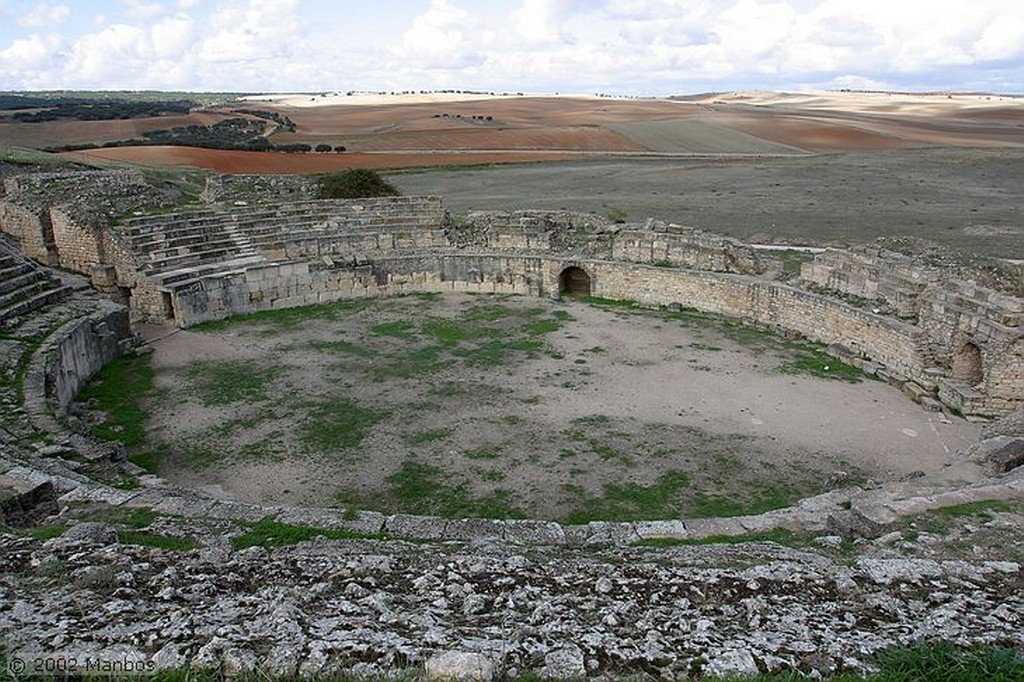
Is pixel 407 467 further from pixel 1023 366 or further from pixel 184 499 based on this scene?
pixel 1023 366

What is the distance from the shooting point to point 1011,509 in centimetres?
839

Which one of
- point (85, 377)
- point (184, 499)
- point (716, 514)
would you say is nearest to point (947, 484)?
point (716, 514)

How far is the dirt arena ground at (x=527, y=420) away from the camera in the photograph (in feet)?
36.0

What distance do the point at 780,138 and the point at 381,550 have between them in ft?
245

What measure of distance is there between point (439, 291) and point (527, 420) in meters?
10.2

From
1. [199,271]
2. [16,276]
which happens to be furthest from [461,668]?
[199,271]

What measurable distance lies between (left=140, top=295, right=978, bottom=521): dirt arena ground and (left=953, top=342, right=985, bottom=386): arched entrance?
1084 millimetres

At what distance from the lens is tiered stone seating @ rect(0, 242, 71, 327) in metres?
16.0

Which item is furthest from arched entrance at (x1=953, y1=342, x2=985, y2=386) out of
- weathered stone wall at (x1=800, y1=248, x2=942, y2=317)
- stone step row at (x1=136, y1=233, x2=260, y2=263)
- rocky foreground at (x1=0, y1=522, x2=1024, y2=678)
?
stone step row at (x1=136, y1=233, x2=260, y2=263)

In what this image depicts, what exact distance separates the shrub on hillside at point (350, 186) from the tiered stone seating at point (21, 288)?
39.6ft

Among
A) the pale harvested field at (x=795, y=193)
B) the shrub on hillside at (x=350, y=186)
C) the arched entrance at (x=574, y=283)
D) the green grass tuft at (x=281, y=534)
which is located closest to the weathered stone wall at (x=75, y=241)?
the shrub on hillside at (x=350, y=186)

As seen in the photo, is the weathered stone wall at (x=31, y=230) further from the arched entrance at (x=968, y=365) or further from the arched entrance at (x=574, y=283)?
the arched entrance at (x=968, y=365)

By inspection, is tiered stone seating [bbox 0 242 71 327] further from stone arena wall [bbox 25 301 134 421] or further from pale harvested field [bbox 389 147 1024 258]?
pale harvested field [bbox 389 147 1024 258]

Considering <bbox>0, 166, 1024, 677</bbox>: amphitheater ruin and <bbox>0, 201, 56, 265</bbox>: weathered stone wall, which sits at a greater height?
<bbox>0, 201, 56, 265</bbox>: weathered stone wall
